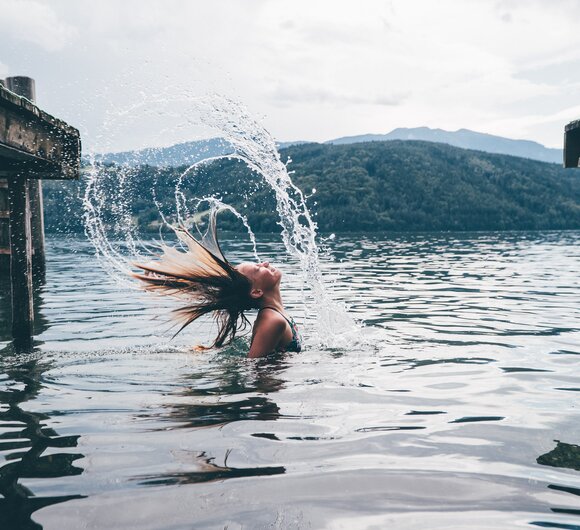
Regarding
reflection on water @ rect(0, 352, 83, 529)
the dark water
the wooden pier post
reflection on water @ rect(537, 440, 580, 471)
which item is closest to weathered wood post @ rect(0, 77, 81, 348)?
the dark water

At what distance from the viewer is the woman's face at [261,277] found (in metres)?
6.96

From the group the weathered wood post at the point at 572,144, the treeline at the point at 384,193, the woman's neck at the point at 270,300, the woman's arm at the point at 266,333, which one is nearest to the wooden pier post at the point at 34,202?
the woman's neck at the point at 270,300

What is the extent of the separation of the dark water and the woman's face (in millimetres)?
836

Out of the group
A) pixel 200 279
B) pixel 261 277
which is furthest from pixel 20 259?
pixel 261 277

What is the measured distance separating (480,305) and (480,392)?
757 cm

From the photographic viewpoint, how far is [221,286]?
716cm

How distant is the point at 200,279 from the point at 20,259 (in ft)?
7.84

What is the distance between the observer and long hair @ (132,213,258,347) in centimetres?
701

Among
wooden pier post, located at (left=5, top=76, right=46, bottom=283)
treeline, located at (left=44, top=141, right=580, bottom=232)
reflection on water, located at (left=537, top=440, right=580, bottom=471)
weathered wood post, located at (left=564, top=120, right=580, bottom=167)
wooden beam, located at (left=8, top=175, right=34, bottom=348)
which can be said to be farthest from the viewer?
treeline, located at (left=44, top=141, right=580, bottom=232)

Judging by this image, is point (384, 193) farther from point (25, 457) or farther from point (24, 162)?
point (25, 457)

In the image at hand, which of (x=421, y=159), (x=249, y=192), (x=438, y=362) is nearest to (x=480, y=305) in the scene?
(x=438, y=362)

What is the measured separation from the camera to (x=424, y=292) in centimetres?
1586

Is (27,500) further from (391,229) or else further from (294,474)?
(391,229)

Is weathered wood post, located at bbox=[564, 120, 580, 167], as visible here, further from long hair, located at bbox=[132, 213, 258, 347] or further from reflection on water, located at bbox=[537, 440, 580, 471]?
long hair, located at bbox=[132, 213, 258, 347]
